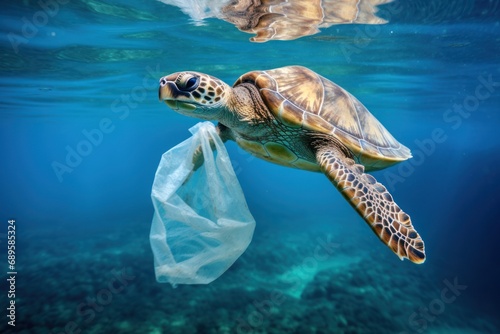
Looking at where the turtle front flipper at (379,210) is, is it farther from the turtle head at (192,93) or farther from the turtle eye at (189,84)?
the turtle eye at (189,84)

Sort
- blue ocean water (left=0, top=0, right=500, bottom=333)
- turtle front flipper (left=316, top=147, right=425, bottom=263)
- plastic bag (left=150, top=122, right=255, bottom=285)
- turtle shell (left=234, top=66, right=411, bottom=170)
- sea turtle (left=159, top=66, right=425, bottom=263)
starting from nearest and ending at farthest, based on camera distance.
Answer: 1. turtle front flipper (left=316, top=147, right=425, bottom=263)
2. sea turtle (left=159, top=66, right=425, bottom=263)
3. turtle shell (left=234, top=66, right=411, bottom=170)
4. plastic bag (left=150, top=122, right=255, bottom=285)
5. blue ocean water (left=0, top=0, right=500, bottom=333)

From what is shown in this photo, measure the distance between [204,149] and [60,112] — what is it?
26816 mm

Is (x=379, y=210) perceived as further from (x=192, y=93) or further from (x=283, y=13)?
(x=283, y=13)

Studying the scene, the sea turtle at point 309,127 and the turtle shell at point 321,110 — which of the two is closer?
the sea turtle at point 309,127

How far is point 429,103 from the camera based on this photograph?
782 inches

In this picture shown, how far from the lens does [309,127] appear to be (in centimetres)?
332

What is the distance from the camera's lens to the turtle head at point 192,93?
282cm

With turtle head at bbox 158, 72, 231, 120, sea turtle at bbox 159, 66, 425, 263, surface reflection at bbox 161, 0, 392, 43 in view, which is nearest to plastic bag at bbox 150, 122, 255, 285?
sea turtle at bbox 159, 66, 425, 263

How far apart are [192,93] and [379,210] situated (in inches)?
87.5

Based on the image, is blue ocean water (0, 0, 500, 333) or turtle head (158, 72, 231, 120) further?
blue ocean water (0, 0, 500, 333)

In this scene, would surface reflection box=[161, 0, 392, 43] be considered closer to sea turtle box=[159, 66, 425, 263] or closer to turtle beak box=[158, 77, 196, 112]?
sea turtle box=[159, 66, 425, 263]

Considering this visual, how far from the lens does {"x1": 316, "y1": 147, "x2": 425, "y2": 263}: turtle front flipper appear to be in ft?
8.29

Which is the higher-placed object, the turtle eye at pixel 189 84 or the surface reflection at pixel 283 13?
the surface reflection at pixel 283 13

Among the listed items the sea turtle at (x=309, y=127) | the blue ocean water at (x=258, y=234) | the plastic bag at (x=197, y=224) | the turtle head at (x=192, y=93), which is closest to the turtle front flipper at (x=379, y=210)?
the sea turtle at (x=309, y=127)
